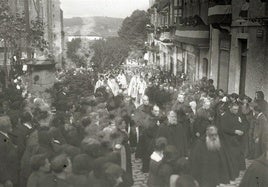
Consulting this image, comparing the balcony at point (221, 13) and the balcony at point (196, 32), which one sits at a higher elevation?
the balcony at point (221, 13)

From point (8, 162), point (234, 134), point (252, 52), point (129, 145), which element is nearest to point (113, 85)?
point (252, 52)

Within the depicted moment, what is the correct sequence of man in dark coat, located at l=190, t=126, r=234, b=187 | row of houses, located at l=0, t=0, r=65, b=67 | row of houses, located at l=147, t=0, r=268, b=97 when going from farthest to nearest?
row of houses, located at l=0, t=0, r=65, b=67, row of houses, located at l=147, t=0, r=268, b=97, man in dark coat, located at l=190, t=126, r=234, b=187

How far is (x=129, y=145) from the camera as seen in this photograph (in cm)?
963

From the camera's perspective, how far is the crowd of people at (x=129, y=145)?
5.79 meters

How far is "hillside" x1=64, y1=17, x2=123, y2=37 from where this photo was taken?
86062mm

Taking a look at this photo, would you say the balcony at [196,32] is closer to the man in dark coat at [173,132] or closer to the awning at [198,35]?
the awning at [198,35]

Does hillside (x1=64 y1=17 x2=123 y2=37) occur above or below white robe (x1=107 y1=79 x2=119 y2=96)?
above

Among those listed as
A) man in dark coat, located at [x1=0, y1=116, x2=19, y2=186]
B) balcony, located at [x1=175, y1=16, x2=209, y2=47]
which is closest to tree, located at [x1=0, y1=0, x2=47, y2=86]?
balcony, located at [x1=175, y1=16, x2=209, y2=47]

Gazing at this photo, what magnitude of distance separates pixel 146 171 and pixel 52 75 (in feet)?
31.4

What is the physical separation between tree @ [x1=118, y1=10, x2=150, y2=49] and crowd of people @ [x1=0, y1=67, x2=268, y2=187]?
55849mm

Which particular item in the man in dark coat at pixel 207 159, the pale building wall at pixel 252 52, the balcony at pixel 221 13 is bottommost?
the man in dark coat at pixel 207 159

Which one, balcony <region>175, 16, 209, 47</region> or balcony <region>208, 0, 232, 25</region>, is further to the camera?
balcony <region>175, 16, 209, 47</region>

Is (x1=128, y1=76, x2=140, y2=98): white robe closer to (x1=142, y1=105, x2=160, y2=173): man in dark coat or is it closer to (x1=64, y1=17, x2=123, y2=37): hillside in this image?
(x1=142, y1=105, x2=160, y2=173): man in dark coat

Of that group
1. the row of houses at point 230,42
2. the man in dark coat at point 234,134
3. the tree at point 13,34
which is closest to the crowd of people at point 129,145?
the man in dark coat at point 234,134
